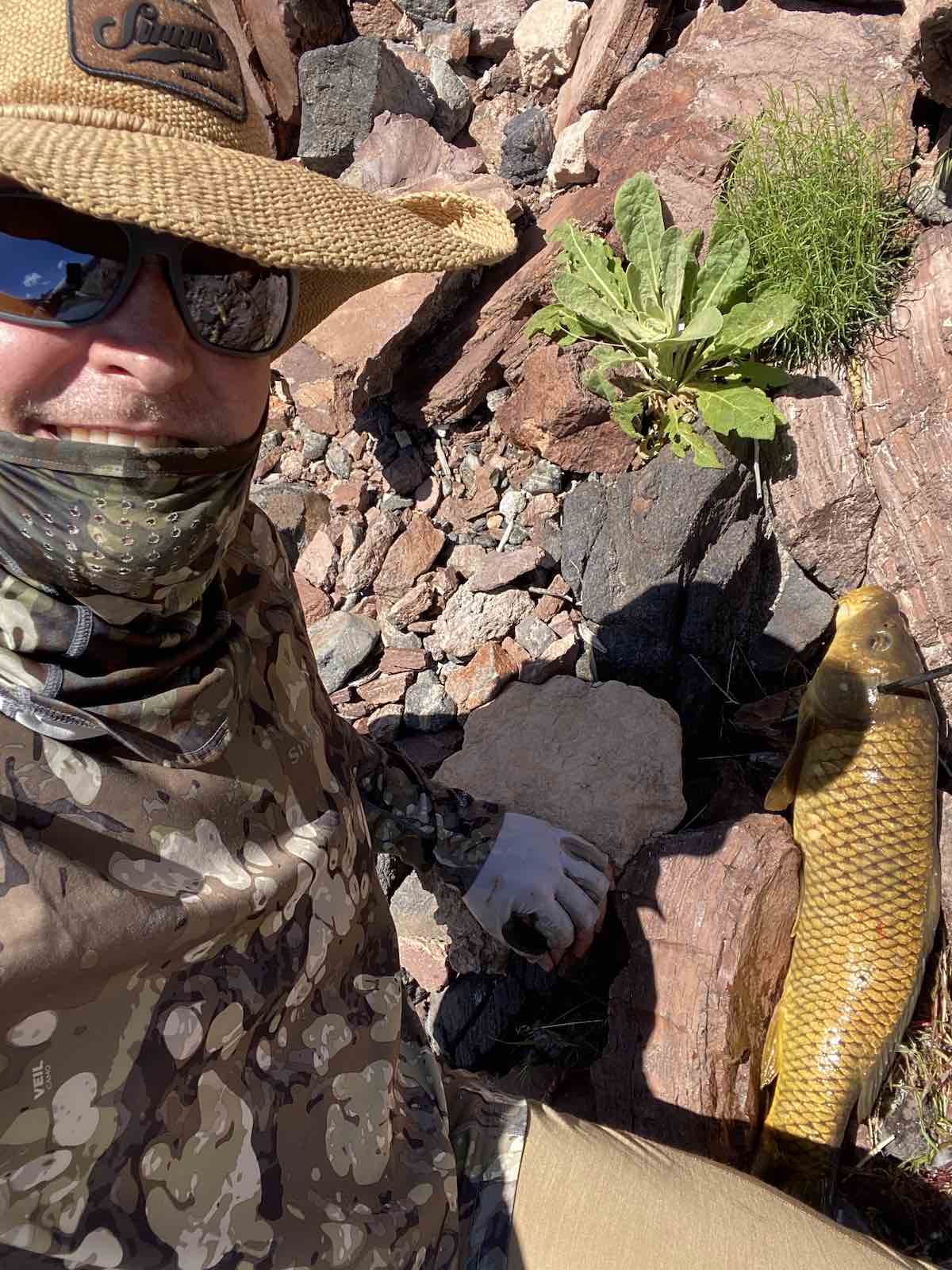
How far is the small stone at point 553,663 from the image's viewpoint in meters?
3.28

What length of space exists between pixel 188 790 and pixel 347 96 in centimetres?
411

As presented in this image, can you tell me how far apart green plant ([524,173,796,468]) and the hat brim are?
2.25 m

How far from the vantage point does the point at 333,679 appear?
3322mm

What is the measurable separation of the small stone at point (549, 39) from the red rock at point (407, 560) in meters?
2.68

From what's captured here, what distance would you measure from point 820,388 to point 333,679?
7.12 ft

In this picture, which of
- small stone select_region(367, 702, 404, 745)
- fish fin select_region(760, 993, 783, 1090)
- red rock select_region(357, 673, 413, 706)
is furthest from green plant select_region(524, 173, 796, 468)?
fish fin select_region(760, 993, 783, 1090)

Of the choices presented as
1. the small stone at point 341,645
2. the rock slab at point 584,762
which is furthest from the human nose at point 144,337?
the small stone at point 341,645

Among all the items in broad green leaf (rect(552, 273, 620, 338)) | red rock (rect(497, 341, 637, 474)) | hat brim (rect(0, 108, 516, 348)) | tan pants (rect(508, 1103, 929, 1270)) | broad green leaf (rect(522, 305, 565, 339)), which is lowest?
tan pants (rect(508, 1103, 929, 1270))

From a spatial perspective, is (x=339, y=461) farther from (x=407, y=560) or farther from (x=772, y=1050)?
(x=772, y=1050)

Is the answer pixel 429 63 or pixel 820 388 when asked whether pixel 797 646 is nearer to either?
pixel 820 388

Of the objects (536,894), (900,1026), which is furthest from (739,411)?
(900,1026)

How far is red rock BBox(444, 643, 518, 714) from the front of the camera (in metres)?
3.26

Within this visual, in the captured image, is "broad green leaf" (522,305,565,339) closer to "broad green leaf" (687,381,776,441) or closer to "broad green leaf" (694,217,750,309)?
"broad green leaf" (694,217,750,309)

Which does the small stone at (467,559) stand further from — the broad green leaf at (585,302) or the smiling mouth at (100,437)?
the smiling mouth at (100,437)
